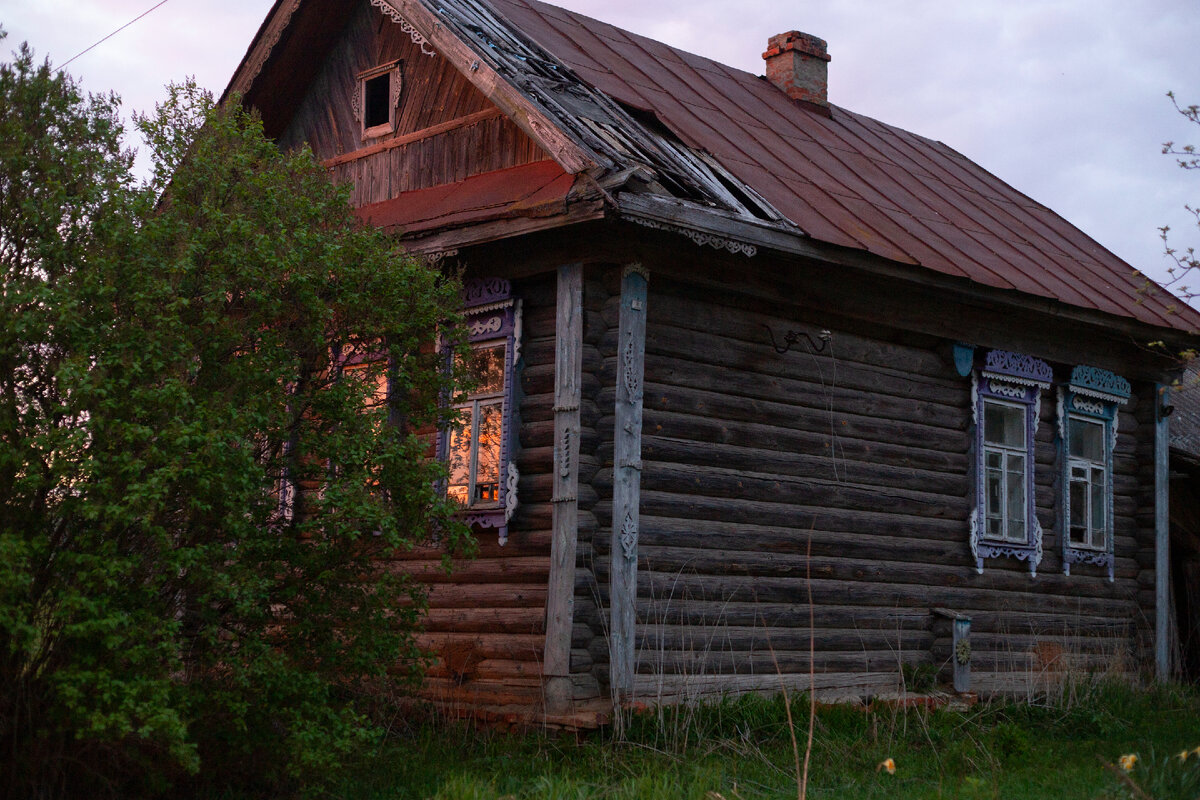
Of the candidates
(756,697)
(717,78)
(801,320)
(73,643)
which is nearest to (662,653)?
(756,697)

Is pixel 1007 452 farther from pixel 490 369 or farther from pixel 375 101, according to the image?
pixel 375 101

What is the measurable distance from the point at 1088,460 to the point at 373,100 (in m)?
7.86

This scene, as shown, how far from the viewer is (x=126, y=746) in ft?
22.1

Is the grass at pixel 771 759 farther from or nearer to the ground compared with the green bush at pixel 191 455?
nearer to the ground

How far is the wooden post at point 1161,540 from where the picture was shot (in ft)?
43.8

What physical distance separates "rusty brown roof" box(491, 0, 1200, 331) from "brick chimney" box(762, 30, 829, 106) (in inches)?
9.1

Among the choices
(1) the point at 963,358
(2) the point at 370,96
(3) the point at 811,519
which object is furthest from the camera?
(2) the point at 370,96

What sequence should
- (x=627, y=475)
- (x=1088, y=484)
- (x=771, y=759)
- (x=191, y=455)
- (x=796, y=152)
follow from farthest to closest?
1. (x=1088, y=484)
2. (x=796, y=152)
3. (x=627, y=475)
4. (x=771, y=759)
5. (x=191, y=455)

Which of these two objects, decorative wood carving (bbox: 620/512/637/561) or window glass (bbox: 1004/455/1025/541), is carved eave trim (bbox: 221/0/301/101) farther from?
window glass (bbox: 1004/455/1025/541)

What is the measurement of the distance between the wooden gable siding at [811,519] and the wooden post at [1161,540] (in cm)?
82

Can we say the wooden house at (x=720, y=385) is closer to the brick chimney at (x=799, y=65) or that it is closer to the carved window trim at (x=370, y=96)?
the carved window trim at (x=370, y=96)

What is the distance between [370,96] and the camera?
40.0 ft

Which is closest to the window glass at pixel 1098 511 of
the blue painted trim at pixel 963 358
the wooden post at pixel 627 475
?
the blue painted trim at pixel 963 358

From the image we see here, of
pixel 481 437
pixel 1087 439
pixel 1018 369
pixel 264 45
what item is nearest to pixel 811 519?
pixel 481 437
